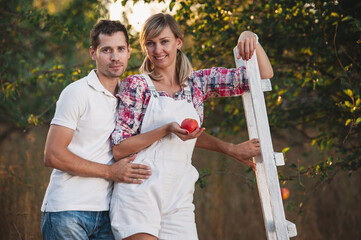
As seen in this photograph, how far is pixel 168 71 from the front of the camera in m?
2.50

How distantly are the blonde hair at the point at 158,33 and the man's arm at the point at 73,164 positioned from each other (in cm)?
55

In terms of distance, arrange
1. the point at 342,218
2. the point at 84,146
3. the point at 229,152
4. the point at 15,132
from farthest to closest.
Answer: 1. the point at 15,132
2. the point at 342,218
3. the point at 229,152
4. the point at 84,146

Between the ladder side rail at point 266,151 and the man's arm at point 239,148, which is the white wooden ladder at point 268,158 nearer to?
the ladder side rail at point 266,151

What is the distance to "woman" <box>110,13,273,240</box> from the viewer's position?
2.20m

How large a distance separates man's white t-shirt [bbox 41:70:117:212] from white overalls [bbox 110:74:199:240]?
0.41 ft

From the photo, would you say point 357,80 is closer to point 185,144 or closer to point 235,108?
point 235,108

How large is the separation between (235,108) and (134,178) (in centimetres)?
204

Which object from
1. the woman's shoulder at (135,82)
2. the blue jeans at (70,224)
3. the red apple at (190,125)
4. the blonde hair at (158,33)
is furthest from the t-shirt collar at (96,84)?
the blue jeans at (70,224)

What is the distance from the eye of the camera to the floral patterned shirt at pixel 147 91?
2266 millimetres

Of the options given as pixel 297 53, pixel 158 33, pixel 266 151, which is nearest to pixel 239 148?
pixel 266 151

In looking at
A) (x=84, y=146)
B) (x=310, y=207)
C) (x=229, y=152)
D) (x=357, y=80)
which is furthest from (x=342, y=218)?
(x=84, y=146)

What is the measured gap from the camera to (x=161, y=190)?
225 cm

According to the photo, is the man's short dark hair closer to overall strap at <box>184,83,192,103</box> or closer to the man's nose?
the man's nose

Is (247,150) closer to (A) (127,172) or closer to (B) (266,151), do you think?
(B) (266,151)
